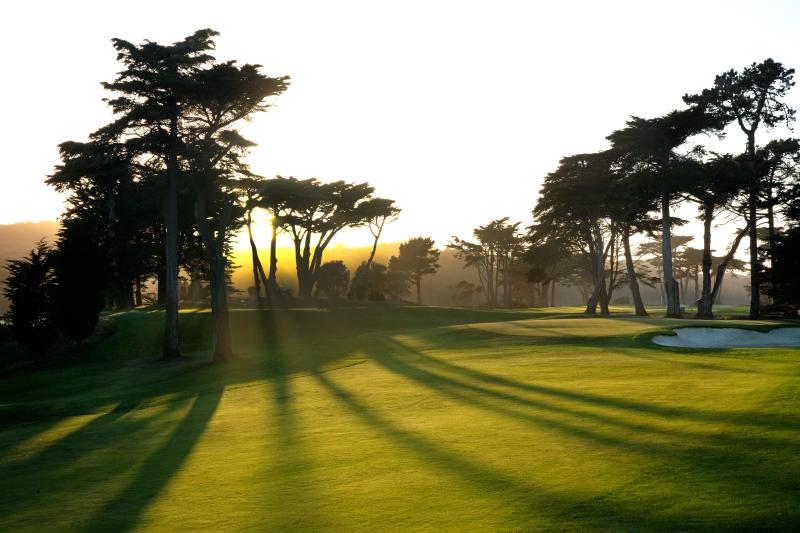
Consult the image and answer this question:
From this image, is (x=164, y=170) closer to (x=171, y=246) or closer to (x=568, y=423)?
(x=171, y=246)

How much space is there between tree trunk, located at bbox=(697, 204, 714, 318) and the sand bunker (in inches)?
851

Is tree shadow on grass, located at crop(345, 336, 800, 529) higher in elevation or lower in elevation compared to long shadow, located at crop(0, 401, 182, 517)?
higher

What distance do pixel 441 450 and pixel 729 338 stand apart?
20934 mm

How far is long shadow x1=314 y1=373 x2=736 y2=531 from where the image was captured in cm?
633

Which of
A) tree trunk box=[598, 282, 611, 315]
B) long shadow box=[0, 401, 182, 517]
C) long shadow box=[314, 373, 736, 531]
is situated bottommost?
long shadow box=[0, 401, 182, 517]

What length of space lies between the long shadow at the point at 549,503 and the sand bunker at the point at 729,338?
18193mm

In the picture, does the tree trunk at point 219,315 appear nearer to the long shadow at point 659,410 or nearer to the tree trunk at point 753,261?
the long shadow at point 659,410

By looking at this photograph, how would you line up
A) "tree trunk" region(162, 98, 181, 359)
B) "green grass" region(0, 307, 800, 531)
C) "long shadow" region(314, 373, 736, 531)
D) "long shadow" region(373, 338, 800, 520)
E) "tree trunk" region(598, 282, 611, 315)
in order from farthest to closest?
"tree trunk" region(598, 282, 611, 315), "tree trunk" region(162, 98, 181, 359), "long shadow" region(373, 338, 800, 520), "green grass" region(0, 307, 800, 531), "long shadow" region(314, 373, 736, 531)

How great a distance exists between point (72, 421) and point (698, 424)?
17.0 metres

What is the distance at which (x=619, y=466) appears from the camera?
322 inches

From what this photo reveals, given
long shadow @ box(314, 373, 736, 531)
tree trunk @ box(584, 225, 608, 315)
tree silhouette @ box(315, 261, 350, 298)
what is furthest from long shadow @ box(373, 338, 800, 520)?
tree silhouette @ box(315, 261, 350, 298)

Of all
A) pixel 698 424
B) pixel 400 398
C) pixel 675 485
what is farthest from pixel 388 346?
pixel 675 485

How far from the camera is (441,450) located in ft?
32.7

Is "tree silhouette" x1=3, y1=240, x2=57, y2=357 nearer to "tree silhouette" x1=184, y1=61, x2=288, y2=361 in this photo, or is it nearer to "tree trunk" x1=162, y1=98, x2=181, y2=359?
"tree trunk" x1=162, y1=98, x2=181, y2=359
